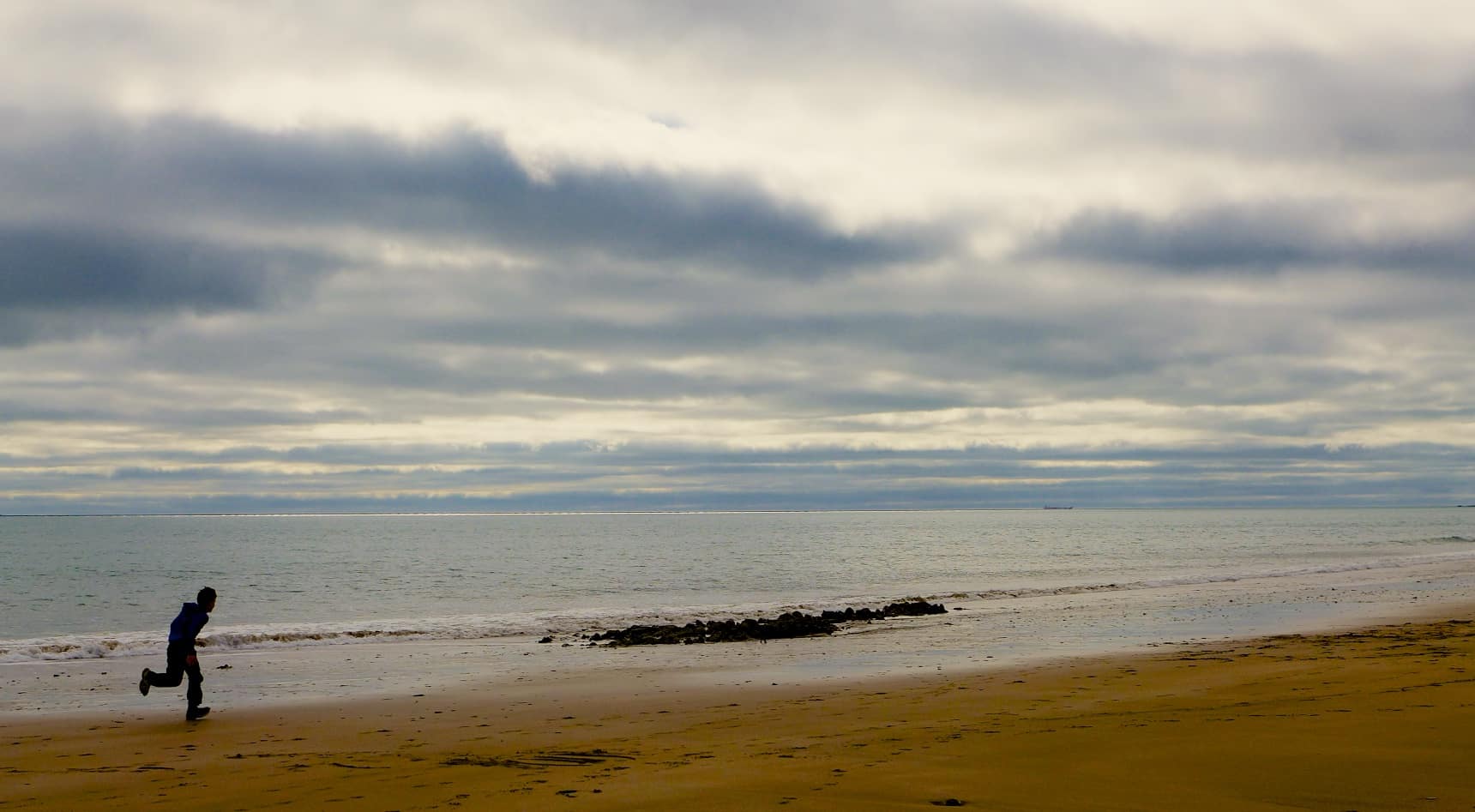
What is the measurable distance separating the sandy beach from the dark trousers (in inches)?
21.4

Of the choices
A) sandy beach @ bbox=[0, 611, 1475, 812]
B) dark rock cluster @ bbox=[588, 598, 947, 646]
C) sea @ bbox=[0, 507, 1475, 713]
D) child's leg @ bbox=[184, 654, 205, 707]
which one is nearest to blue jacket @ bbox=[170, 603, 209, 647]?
child's leg @ bbox=[184, 654, 205, 707]

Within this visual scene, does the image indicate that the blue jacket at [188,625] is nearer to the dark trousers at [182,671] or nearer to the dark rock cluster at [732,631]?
the dark trousers at [182,671]

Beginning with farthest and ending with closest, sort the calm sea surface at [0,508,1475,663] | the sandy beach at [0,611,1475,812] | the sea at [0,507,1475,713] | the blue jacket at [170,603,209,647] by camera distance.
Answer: the calm sea surface at [0,508,1475,663] → the sea at [0,507,1475,713] → the blue jacket at [170,603,209,647] → the sandy beach at [0,611,1475,812]

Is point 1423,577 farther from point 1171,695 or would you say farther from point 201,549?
point 201,549

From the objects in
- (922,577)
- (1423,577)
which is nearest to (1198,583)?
(1423,577)

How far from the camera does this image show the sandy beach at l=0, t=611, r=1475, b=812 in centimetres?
925

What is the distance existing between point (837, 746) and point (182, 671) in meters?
11.1

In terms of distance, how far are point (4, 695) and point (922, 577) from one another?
47486 mm

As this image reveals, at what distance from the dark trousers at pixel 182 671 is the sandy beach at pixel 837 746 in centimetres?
54

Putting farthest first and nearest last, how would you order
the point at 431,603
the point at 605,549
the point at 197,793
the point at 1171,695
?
the point at 605,549 → the point at 431,603 → the point at 1171,695 → the point at 197,793

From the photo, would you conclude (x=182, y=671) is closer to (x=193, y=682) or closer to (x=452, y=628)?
(x=193, y=682)

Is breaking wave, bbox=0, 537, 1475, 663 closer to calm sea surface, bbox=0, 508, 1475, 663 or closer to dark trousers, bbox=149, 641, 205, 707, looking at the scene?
calm sea surface, bbox=0, 508, 1475, 663

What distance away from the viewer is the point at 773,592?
169 feet

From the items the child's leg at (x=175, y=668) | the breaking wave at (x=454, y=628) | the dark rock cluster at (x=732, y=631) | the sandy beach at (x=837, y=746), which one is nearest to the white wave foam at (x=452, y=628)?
the breaking wave at (x=454, y=628)
